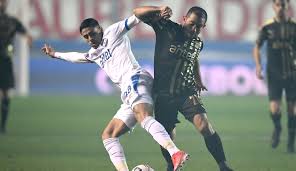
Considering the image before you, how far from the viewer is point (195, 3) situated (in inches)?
1117

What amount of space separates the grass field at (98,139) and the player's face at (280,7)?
2.06 m

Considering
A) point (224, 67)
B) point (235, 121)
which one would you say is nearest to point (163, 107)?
point (235, 121)

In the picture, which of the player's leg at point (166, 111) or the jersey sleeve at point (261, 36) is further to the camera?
the jersey sleeve at point (261, 36)

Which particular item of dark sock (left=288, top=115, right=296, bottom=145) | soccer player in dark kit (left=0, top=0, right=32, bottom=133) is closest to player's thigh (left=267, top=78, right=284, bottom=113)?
dark sock (left=288, top=115, right=296, bottom=145)

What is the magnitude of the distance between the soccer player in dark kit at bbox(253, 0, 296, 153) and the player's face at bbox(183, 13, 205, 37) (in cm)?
384

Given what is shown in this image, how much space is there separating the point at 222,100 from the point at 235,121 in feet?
20.0

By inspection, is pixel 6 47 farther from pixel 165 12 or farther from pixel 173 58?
pixel 165 12

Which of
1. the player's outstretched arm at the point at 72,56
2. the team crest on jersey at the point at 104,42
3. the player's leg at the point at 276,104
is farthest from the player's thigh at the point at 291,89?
the team crest on jersey at the point at 104,42

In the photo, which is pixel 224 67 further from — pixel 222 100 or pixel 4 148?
pixel 4 148

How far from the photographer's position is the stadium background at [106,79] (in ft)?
58.6

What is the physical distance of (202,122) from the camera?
11117 mm

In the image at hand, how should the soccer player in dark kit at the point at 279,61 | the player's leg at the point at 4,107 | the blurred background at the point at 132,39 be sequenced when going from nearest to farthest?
the soccer player in dark kit at the point at 279,61, the player's leg at the point at 4,107, the blurred background at the point at 132,39

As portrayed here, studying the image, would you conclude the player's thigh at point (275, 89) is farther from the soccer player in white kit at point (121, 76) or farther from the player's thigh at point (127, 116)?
the player's thigh at point (127, 116)

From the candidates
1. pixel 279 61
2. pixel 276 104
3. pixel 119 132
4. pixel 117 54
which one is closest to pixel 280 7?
pixel 279 61
